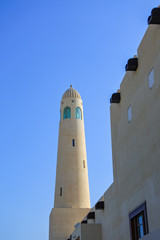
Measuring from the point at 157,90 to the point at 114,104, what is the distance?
4.44 m

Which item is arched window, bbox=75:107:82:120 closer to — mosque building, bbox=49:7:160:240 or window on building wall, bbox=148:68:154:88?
mosque building, bbox=49:7:160:240

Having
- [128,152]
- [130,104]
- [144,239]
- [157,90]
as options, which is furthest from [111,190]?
[144,239]

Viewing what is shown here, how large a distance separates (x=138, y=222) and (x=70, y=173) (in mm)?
14236

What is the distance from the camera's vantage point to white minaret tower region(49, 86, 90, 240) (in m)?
22.7

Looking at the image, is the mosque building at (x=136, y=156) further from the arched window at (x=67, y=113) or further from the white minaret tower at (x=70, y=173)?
the arched window at (x=67, y=113)

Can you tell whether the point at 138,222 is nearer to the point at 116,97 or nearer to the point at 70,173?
the point at 116,97

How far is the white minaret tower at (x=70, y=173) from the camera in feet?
74.5

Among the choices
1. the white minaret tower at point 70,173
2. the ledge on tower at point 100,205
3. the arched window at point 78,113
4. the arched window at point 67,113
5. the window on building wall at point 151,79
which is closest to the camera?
the window on building wall at point 151,79

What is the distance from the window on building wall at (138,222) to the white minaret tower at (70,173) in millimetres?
12061

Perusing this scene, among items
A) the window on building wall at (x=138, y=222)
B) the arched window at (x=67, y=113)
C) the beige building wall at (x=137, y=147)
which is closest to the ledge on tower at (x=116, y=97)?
the beige building wall at (x=137, y=147)

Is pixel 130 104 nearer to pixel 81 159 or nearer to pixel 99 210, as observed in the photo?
pixel 99 210

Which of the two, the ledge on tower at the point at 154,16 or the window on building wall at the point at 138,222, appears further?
the window on building wall at the point at 138,222

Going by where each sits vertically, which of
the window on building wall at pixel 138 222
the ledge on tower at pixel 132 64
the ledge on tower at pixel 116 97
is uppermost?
the ledge on tower at pixel 132 64

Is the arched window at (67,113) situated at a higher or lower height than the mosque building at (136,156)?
higher
